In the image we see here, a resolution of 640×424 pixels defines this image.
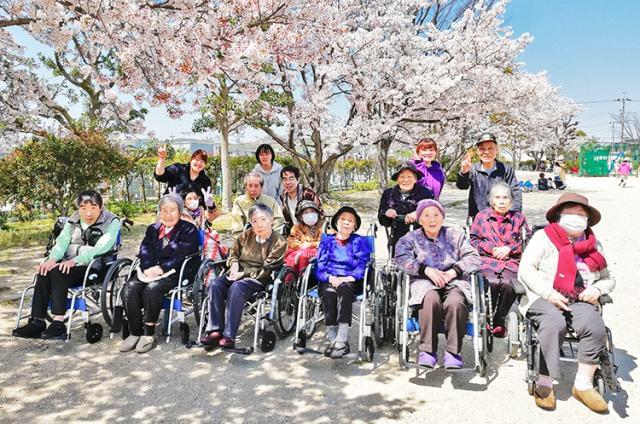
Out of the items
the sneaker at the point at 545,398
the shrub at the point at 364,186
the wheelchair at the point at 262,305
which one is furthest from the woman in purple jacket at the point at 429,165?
the shrub at the point at 364,186

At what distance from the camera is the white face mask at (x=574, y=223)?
283 centimetres

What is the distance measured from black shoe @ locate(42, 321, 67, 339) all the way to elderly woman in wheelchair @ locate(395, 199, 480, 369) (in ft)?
8.81

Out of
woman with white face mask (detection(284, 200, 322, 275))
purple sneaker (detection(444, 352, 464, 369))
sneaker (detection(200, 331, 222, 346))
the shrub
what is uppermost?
the shrub

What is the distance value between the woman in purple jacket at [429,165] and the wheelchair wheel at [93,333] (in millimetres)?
3052

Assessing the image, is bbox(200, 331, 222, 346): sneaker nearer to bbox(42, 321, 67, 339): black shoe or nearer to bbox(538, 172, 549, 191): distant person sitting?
bbox(42, 321, 67, 339): black shoe

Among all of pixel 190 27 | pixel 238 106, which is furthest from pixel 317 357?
pixel 238 106

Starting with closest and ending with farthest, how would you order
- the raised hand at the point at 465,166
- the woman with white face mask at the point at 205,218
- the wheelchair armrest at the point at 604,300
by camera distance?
the wheelchair armrest at the point at 604,300 → the raised hand at the point at 465,166 → the woman with white face mask at the point at 205,218

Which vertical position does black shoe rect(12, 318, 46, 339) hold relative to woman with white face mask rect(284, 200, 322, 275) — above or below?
below

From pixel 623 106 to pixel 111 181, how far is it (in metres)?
51.5

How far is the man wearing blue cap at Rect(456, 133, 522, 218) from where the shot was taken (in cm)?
395

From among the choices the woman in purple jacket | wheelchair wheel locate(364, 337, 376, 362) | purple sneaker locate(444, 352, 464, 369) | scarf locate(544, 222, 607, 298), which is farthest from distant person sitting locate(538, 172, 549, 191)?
purple sneaker locate(444, 352, 464, 369)

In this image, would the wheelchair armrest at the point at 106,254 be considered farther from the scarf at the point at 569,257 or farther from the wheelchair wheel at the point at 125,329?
the scarf at the point at 569,257

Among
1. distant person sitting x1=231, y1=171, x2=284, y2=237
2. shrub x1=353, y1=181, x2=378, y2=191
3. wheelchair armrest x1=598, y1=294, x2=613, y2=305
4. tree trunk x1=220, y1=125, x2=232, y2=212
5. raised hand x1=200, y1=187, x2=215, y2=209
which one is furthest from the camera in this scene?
shrub x1=353, y1=181, x2=378, y2=191

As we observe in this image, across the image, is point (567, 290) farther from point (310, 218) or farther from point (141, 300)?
point (141, 300)
